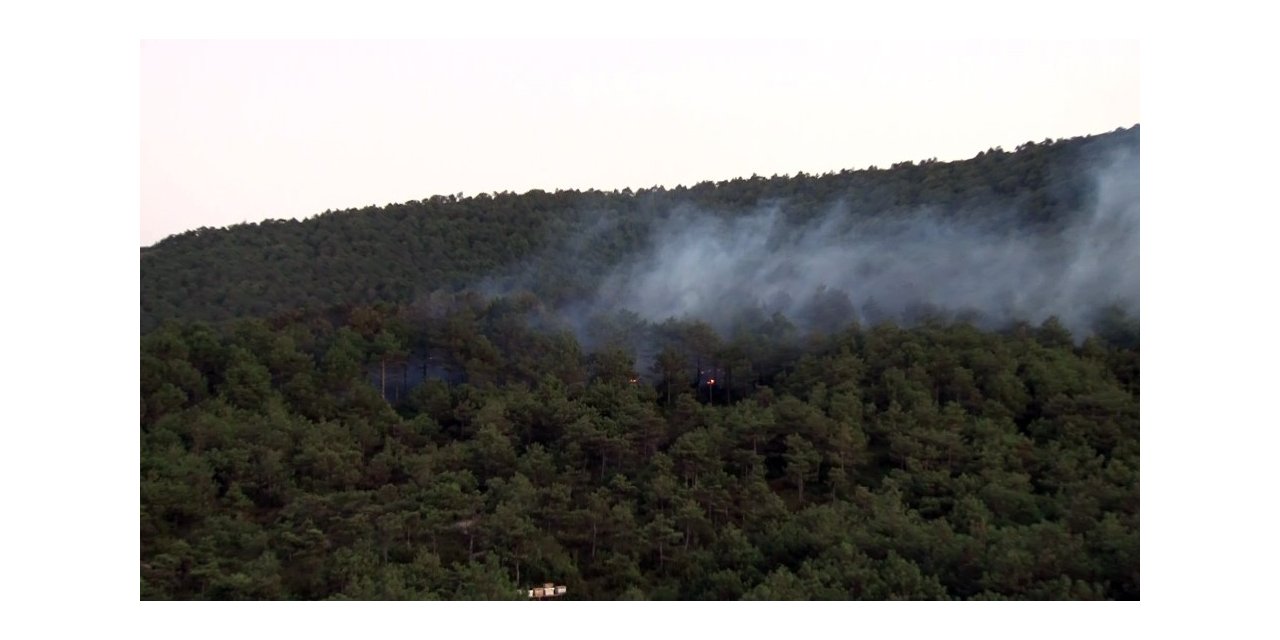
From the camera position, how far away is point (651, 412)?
1703 cm

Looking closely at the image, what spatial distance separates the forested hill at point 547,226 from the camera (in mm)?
20516

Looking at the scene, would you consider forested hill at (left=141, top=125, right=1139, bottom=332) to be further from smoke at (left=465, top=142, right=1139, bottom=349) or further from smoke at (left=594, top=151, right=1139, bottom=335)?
smoke at (left=594, top=151, right=1139, bottom=335)

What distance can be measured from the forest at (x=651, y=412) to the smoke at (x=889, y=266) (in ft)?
0.28

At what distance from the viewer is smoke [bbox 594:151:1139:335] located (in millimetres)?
18266

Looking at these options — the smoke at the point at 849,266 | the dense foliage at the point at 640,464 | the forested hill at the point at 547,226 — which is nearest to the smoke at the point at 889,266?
the smoke at the point at 849,266

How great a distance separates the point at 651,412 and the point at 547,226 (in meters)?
7.98

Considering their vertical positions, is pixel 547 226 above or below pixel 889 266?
above

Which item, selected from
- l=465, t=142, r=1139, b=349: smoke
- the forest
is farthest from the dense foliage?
l=465, t=142, r=1139, b=349: smoke

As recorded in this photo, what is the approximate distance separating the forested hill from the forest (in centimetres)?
7

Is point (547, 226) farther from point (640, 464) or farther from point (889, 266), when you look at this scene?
point (640, 464)

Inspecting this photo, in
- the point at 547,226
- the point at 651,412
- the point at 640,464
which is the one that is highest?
the point at 547,226

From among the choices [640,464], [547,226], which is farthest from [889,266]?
[547,226]

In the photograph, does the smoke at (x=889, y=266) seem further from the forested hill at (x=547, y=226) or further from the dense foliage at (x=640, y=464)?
the dense foliage at (x=640, y=464)
